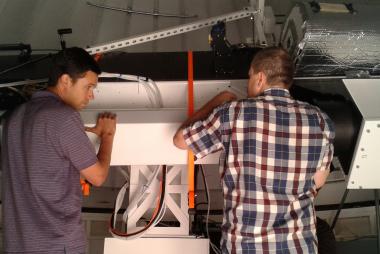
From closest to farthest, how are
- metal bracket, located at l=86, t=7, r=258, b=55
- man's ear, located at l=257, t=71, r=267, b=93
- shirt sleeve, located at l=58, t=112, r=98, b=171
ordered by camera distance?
shirt sleeve, located at l=58, t=112, r=98, b=171 < man's ear, located at l=257, t=71, r=267, b=93 < metal bracket, located at l=86, t=7, r=258, b=55

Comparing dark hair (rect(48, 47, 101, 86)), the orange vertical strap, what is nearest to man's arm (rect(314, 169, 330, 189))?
the orange vertical strap

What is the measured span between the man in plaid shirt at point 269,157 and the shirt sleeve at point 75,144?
294mm

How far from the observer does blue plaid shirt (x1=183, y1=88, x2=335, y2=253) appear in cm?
104

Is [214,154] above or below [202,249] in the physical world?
above

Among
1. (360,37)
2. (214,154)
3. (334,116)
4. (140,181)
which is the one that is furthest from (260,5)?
(140,181)

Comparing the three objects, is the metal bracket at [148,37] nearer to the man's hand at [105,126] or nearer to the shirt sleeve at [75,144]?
the man's hand at [105,126]

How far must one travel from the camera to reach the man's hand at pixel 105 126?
3.84 feet

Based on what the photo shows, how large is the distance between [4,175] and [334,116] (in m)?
1.08

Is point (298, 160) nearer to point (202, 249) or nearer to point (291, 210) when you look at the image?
point (291, 210)

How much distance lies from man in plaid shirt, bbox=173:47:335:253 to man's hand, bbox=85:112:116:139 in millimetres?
239

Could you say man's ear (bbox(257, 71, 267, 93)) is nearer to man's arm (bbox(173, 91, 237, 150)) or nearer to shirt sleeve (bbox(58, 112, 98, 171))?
man's arm (bbox(173, 91, 237, 150))

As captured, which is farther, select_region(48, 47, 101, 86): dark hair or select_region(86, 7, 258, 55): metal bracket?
select_region(86, 7, 258, 55): metal bracket

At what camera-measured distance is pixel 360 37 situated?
1.25 m

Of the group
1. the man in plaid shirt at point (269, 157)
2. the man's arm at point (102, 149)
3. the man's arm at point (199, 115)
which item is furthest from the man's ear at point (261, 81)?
the man's arm at point (102, 149)
